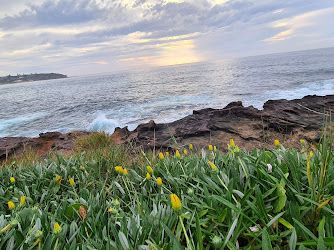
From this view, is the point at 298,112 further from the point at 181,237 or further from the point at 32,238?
the point at 32,238

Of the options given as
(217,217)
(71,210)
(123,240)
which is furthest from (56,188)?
(217,217)

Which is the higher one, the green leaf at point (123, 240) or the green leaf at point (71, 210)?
the green leaf at point (123, 240)

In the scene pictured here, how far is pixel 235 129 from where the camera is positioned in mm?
7426

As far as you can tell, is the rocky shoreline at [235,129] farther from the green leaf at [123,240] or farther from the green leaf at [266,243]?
the green leaf at [266,243]

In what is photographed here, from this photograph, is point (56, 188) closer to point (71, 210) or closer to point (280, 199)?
point (71, 210)

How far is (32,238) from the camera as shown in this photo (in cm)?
133

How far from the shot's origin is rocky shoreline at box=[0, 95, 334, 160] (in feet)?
21.7

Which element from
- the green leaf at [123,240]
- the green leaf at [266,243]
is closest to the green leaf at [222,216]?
the green leaf at [266,243]

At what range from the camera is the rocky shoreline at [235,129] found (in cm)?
662

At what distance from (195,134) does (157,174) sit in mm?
5163

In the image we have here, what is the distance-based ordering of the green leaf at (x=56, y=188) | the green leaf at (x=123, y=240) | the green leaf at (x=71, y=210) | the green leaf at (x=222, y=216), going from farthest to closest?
1. the green leaf at (x=56, y=188)
2. the green leaf at (x=71, y=210)
3. the green leaf at (x=222, y=216)
4. the green leaf at (x=123, y=240)

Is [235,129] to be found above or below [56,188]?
below

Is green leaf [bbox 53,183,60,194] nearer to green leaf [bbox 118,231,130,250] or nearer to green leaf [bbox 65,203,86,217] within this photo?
green leaf [bbox 65,203,86,217]

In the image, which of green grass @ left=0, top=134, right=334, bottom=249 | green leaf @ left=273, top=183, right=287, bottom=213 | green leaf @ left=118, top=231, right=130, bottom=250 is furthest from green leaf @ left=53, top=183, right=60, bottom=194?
green leaf @ left=273, top=183, right=287, bottom=213
